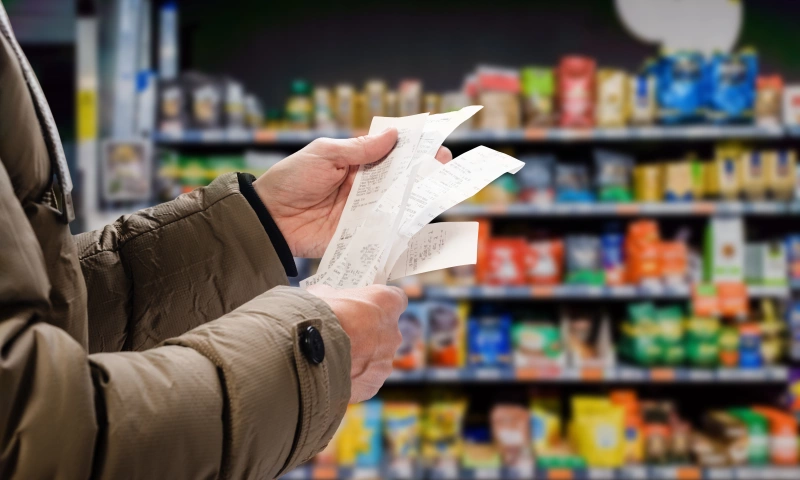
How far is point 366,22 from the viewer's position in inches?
130

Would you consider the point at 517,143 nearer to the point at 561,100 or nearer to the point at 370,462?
the point at 561,100

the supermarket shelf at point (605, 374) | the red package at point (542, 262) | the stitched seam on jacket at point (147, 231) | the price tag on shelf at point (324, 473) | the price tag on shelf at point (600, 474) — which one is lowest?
the price tag on shelf at point (324, 473)

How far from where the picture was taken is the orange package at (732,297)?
8.84ft

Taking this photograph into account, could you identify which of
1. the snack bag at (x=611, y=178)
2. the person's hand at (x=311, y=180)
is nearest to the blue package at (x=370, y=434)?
the snack bag at (x=611, y=178)

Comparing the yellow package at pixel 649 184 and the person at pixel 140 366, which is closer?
the person at pixel 140 366

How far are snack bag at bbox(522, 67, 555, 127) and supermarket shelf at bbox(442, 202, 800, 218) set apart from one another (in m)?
0.39

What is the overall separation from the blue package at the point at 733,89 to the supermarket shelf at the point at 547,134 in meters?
0.06

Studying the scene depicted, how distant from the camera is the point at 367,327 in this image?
771 millimetres

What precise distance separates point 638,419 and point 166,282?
2.35 meters

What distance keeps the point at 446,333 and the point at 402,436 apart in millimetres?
477

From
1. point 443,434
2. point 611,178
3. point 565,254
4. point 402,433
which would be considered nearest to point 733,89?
point 611,178

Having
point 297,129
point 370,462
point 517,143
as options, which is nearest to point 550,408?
point 370,462

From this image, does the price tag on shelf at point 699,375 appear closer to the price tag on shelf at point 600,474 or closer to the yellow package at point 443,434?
the price tag on shelf at point 600,474

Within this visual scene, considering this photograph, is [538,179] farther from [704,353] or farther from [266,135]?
[266,135]
